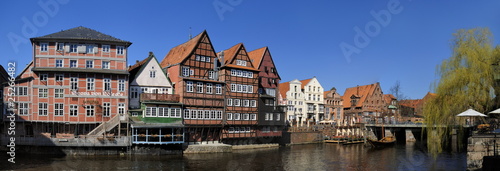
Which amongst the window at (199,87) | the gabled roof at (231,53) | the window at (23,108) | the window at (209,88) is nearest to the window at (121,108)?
the window at (199,87)

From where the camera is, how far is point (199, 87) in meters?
49.8

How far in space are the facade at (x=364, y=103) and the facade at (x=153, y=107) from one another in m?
47.7

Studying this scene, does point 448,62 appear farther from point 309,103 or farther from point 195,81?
point 309,103

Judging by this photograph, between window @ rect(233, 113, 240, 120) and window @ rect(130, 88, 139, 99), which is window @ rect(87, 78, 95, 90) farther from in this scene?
window @ rect(233, 113, 240, 120)

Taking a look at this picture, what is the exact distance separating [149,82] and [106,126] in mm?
7672

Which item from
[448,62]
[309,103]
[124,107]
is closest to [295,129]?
[309,103]

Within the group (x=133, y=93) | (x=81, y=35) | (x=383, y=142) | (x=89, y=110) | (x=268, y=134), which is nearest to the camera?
(x=89, y=110)

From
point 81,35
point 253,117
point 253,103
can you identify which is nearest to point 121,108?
point 81,35

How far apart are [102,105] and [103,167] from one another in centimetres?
1163

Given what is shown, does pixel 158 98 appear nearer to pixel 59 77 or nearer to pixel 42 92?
pixel 59 77

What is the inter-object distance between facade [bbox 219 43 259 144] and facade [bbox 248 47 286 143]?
1190 mm

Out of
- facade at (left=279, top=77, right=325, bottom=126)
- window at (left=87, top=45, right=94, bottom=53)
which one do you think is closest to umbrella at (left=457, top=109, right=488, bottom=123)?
window at (left=87, top=45, right=94, bottom=53)

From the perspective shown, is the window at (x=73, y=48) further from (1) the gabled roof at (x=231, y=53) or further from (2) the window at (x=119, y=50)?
(1) the gabled roof at (x=231, y=53)

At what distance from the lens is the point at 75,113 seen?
43.8 m
